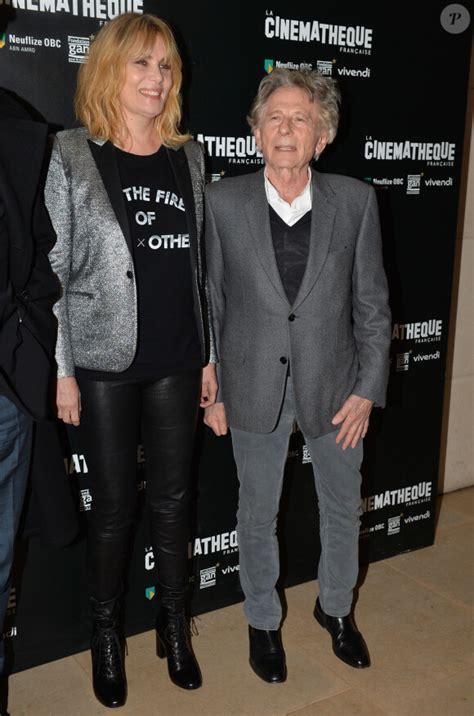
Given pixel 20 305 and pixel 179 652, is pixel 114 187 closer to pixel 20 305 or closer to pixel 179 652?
pixel 20 305

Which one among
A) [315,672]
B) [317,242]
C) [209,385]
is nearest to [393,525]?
[315,672]

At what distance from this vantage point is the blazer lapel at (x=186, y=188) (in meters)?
2.17

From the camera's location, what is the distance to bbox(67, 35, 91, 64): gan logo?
2279mm

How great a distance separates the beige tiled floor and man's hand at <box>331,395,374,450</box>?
30.2 inches

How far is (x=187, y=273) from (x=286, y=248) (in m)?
0.30

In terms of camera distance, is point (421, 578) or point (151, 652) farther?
point (421, 578)

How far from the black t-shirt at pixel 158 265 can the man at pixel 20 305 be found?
0.25 m

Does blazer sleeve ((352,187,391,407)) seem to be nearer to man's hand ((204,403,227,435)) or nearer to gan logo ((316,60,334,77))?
man's hand ((204,403,227,435))

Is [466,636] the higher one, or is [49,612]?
[49,612]

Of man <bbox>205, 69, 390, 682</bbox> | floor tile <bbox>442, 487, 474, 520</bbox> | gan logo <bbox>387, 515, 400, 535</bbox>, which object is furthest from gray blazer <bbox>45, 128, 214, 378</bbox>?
floor tile <bbox>442, 487, 474, 520</bbox>

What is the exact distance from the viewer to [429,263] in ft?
10.4

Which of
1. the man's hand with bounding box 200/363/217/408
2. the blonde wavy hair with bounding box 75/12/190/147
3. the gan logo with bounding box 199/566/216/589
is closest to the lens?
the blonde wavy hair with bounding box 75/12/190/147

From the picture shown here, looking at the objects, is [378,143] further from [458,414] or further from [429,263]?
[458,414]

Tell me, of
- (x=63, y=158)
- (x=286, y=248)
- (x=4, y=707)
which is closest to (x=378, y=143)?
(x=286, y=248)
